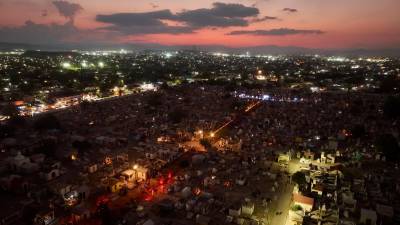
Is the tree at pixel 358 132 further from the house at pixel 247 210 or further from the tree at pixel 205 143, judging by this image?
the house at pixel 247 210

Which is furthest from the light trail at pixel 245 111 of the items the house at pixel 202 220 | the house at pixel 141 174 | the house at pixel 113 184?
the house at pixel 202 220

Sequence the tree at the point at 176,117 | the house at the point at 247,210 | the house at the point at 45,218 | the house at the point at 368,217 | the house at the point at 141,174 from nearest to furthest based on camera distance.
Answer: the house at the point at 45,218
the house at the point at 368,217
the house at the point at 247,210
the house at the point at 141,174
the tree at the point at 176,117

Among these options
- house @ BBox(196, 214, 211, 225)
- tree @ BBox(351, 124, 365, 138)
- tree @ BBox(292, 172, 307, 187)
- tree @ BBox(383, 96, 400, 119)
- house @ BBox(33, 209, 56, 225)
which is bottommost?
house @ BBox(33, 209, 56, 225)

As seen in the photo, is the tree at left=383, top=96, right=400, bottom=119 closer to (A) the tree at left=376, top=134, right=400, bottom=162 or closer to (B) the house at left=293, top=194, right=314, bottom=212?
(A) the tree at left=376, top=134, right=400, bottom=162

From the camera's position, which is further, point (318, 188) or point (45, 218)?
point (318, 188)

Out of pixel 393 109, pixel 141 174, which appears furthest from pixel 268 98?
pixel 141 174

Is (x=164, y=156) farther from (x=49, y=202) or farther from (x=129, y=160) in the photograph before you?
(x=49, y=202)

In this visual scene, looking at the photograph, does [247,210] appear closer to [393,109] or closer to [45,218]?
[45,218]

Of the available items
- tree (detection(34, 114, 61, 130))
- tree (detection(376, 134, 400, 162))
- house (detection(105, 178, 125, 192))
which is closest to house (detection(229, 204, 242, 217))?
house (detection(105, 178, 125, 192))

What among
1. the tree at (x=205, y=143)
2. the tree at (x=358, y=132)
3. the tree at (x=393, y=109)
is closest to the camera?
the tree at (x=205, y=143)
